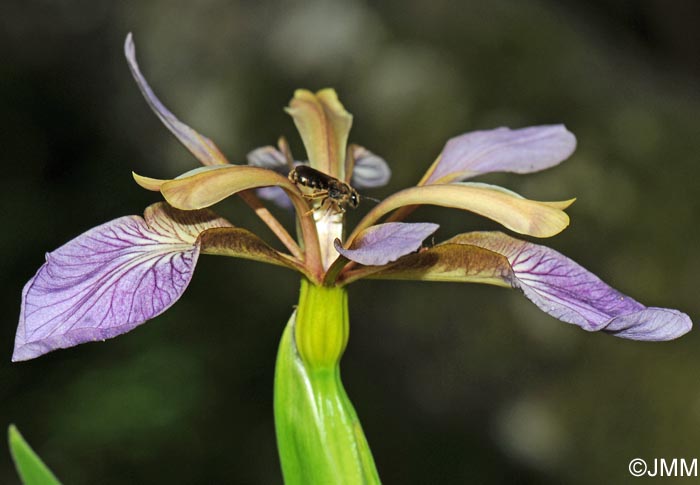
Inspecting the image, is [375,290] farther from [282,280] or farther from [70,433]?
[70,433]

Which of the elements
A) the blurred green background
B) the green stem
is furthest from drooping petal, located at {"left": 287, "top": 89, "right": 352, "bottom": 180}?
the blurred green background

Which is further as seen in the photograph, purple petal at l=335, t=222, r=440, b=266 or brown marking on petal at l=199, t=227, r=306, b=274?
brown marking on petal at l=199, t=227, r=306, b=274

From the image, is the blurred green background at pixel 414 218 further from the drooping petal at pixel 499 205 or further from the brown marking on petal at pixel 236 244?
the brown marking on petal at pixel 236 244

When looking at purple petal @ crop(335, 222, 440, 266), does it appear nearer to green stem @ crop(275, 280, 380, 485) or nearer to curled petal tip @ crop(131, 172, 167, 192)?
green stem @ crop(275, 280, 380, 485)

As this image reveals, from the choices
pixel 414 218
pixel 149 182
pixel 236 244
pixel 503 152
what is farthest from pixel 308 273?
pixel 414 218

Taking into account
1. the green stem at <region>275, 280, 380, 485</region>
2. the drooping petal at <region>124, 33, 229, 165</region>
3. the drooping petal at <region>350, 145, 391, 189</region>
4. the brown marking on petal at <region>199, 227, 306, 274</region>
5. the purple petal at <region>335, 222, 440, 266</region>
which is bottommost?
the green stem at <region>275, 280, 380, 485</region>

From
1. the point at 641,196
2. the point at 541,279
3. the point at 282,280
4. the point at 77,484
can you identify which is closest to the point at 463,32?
the point at 641,196

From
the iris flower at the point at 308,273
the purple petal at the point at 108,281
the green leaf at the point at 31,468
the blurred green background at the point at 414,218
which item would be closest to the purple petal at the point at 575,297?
the iris flower at the point at 308,273

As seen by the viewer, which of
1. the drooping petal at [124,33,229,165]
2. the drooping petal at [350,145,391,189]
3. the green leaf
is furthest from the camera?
the drooping petal at [350,145,391,189]
